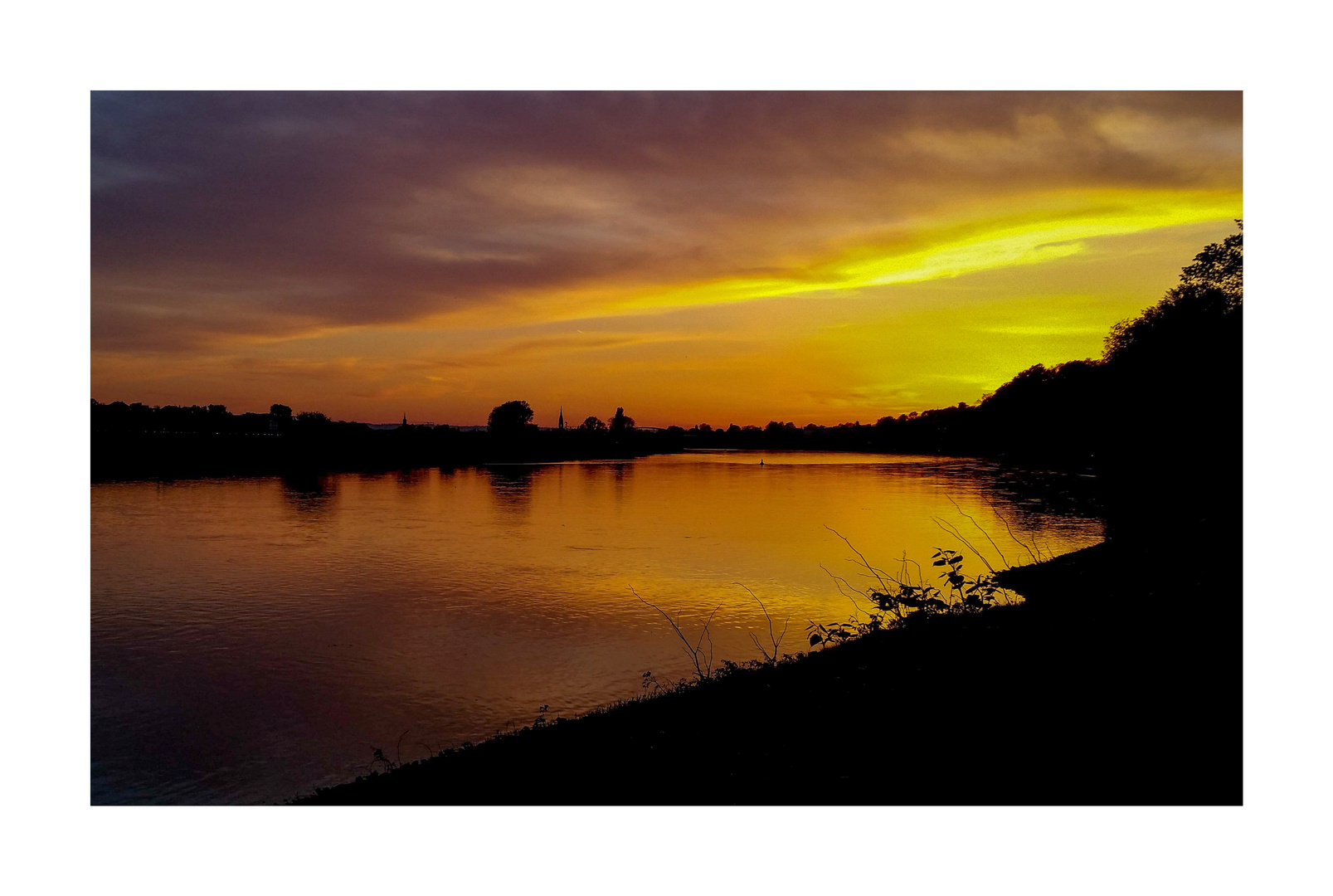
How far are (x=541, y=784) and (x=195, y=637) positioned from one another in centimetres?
1630

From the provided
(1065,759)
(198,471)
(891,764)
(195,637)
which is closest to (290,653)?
(195,637)

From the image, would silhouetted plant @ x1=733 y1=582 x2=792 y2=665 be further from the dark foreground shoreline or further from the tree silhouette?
the tree silhouette

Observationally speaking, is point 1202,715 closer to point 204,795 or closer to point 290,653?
point 204,795

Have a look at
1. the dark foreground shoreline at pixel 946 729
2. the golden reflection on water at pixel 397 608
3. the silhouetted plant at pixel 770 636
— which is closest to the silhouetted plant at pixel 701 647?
the golden reflection on water at pixel 397 608

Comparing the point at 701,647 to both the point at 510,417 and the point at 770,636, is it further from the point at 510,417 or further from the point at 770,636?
the point at 510,417

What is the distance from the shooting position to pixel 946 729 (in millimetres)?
9000

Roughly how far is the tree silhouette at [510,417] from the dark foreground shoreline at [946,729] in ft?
505

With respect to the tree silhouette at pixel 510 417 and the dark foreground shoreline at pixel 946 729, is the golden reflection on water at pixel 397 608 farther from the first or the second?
the tree silhouette at pixel 510 417

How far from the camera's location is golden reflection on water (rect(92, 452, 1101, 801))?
569 inches

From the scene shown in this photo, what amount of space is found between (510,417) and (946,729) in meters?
178

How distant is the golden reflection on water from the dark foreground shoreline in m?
4.17

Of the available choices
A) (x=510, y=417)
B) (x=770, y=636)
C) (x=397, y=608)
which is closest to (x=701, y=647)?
(x=770, y=636)

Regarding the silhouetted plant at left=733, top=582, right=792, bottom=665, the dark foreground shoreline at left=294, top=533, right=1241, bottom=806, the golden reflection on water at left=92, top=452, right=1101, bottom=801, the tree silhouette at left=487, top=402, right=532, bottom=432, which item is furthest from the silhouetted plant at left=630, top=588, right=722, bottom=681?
the tree silhouette at left=487, top=402, right=532, bottom=432

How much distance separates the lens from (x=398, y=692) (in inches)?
659
